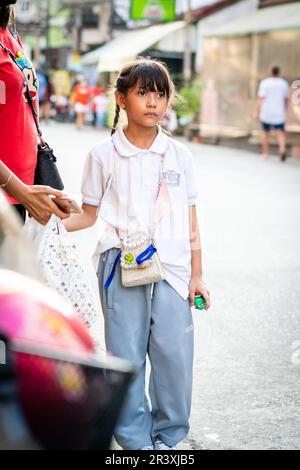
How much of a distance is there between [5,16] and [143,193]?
0.78 m

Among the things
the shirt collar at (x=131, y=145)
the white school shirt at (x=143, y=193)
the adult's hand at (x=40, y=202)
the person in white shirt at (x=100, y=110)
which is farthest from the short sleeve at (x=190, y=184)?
the person in white shirt at (x=100, y=110)

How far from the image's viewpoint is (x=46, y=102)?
1267 inches

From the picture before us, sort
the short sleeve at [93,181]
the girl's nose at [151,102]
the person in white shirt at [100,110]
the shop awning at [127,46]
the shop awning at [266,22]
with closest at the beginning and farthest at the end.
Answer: the girl's nose at [151,102]
the short sleeve at [93,181]
the shop awning at [266,22]
the shop awning at [127,46]
the person in white shirt at [100,110]

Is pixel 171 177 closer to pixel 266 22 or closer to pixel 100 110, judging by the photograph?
pixel 266 22

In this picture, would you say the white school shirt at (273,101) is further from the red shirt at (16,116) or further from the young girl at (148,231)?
the red shirt at (16,116)

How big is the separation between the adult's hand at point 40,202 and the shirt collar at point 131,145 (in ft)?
1.65

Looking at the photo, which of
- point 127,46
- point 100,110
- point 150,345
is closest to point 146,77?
point 150,345

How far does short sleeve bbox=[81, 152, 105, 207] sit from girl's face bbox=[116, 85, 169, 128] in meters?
0.21

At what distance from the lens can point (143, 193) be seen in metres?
3.46

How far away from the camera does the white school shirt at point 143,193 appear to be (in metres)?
3.46

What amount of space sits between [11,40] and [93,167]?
0.53m

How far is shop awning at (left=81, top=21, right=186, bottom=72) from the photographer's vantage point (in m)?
31.3

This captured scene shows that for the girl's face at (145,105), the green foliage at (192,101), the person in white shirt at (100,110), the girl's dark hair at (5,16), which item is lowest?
the person in white shirt at (100,110)
